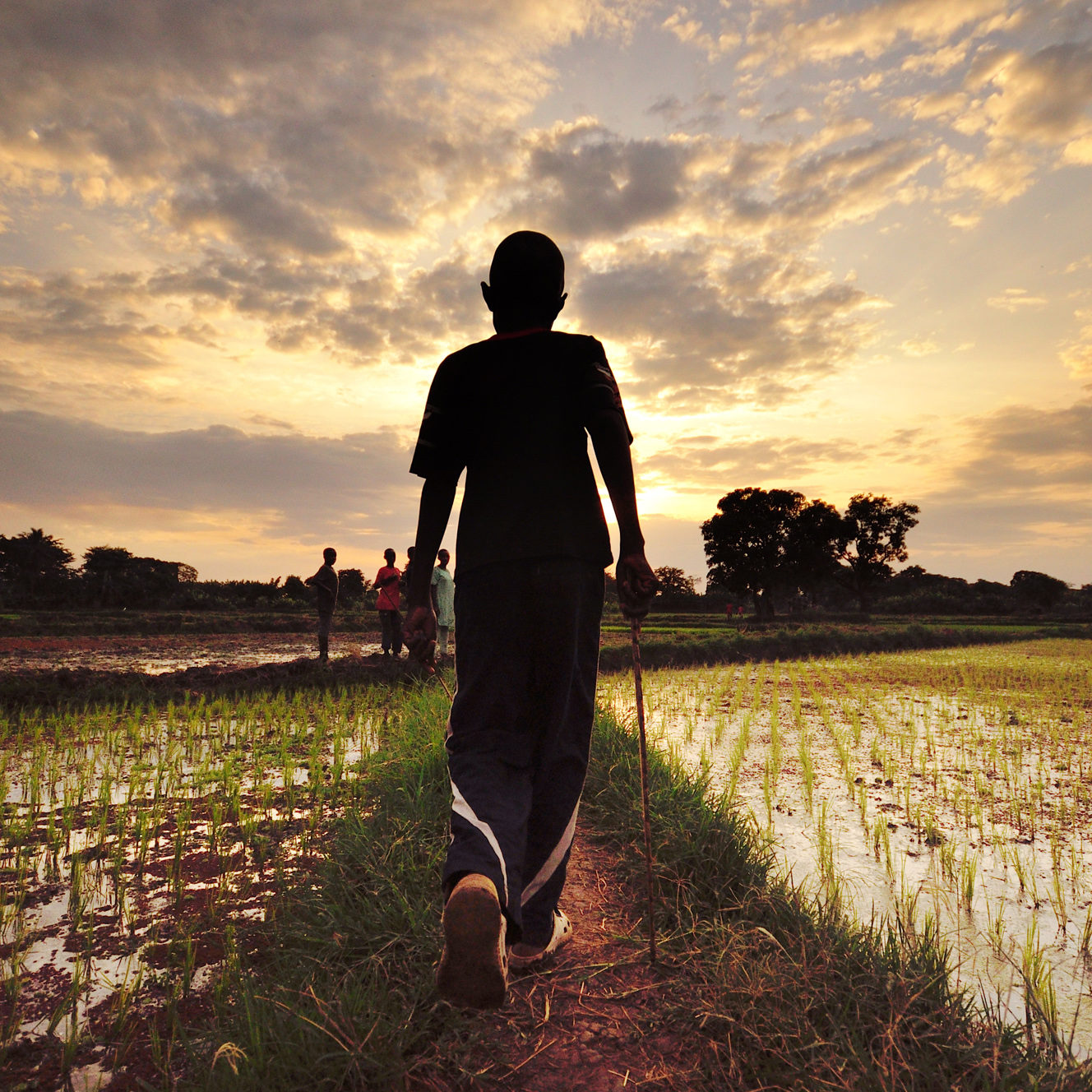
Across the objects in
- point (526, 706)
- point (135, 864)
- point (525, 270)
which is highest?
point (525, 270)

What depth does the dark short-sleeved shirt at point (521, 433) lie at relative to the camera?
1647 mm

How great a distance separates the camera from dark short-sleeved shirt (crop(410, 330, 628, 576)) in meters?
1.65

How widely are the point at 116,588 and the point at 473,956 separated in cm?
2868

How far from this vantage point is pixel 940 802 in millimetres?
3824

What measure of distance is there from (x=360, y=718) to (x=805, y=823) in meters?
4.03

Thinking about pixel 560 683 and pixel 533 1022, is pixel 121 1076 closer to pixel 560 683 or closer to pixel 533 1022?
pixel 533 1022

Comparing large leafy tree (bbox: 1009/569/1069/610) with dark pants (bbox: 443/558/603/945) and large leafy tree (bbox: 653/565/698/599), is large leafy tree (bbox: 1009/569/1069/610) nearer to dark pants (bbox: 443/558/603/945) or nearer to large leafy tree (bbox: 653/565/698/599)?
large leafy tree (bbox: 653/565/698/599)

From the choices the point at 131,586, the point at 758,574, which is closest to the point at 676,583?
the point at 758,574

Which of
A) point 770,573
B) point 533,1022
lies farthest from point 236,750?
point 770,573

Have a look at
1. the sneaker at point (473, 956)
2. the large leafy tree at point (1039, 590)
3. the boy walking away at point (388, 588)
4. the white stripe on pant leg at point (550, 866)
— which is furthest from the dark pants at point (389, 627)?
the large leafy tree at point (1039, 590)

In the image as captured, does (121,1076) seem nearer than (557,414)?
Yes

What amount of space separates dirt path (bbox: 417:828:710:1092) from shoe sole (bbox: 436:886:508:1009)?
0.32 m

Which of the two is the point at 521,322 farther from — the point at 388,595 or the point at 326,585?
the point at 326,585

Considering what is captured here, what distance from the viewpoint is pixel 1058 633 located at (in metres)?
21.2
